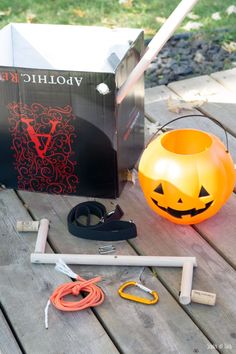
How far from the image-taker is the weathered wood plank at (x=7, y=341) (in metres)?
1.45

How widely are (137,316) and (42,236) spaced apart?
364 millimetres

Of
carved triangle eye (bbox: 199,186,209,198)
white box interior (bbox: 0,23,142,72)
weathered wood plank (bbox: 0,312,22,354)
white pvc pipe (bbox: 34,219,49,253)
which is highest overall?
white box interior (bbox: 0,23,142,72)

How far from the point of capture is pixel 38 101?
1793 millimetres

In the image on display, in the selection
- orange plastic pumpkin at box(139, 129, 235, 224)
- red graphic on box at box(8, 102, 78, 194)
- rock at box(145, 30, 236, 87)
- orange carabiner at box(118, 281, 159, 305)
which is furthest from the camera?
rock at box(145, 30, 236, 87)

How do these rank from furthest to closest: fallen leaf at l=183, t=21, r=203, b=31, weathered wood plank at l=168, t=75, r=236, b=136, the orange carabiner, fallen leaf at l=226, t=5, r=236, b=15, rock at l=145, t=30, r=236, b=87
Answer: fallen leaf at l=226, t=5, r=236, b=15 → fallen leaf at l=183, t=21, r=203, b=31 → rock at l=145, t=30, r=236, b=87 → weathered wood plank at l=168, t=75, r=236, b=136 → the orange carabiner

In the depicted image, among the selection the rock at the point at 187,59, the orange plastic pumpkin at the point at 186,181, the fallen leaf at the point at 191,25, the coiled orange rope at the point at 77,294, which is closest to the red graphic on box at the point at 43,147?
the orange plastic pumpkin at the point at 186,181

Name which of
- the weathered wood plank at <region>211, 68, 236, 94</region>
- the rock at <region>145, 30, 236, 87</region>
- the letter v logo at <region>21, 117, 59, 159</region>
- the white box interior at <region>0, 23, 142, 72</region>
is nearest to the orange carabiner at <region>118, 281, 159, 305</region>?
the letter v logo at <region>21, 117, 59, 159</region>

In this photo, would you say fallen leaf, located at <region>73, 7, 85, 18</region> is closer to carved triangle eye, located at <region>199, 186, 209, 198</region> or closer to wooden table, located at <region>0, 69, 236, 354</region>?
wooden table, located at <region>0, 69, 236, 354</region>

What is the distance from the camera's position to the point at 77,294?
157cm

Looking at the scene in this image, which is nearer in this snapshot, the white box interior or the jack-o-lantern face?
the jack-o-lantern face

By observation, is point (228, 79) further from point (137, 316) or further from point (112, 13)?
point (137, 316)

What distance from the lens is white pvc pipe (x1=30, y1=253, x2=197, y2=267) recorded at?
1638mm

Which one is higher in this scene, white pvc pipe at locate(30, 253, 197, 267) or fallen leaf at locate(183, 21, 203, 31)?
white pvc pipe at locate(30, 253, 197, 267)

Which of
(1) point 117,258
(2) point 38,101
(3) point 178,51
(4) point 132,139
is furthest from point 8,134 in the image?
(3) point 178,51
